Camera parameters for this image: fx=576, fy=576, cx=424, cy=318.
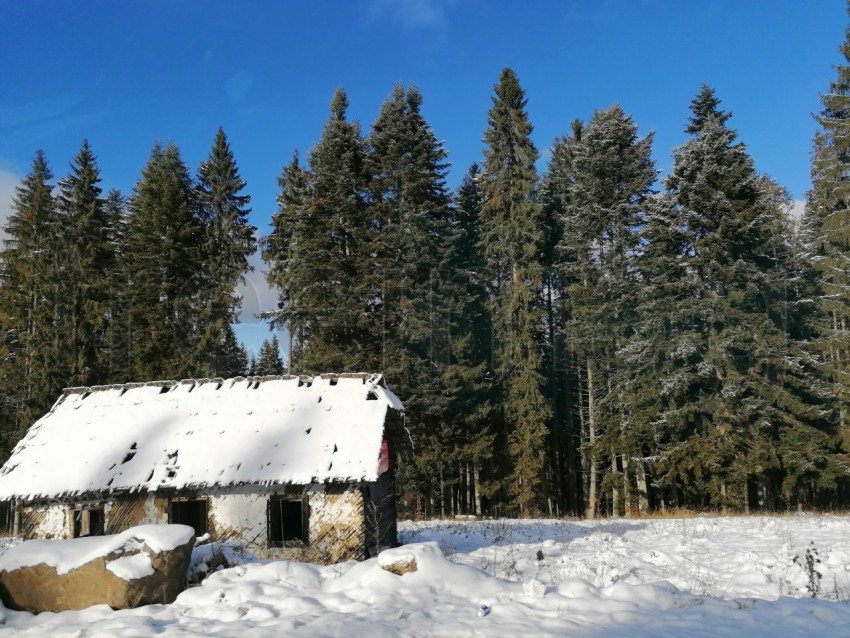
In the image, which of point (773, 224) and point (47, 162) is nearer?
point (773, 224)

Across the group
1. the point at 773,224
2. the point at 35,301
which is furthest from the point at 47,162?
the point at 773,224

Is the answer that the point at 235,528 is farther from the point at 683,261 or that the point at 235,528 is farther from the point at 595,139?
the point at 595,139

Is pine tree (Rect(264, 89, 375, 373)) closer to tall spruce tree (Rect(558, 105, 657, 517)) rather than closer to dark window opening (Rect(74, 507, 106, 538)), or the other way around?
tall spruce tree (Rect(558, 105, 657, 517))

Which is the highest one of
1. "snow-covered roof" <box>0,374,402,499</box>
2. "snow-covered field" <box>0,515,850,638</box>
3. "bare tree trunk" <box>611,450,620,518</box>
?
"snow-covered roof" <box>0,374,402,499</box>

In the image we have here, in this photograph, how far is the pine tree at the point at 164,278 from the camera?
30.4m

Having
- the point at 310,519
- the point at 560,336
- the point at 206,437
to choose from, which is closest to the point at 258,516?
the point at 310,519

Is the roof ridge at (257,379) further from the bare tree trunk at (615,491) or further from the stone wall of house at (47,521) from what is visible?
the bare tree trunk at (615,491)

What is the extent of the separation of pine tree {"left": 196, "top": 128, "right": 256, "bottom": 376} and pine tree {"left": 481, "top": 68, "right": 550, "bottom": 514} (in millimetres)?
13826

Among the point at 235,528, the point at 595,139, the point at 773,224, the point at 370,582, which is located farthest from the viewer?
the point at 595,139

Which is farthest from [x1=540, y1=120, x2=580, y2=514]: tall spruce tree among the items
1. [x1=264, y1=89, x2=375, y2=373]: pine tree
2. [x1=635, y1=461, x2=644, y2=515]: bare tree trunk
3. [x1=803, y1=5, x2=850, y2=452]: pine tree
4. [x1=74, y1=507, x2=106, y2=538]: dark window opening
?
[x1=74, y1=507, x2=106, y2=538]: dark window opening

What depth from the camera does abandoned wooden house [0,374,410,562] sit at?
15250mm

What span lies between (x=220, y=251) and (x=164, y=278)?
3305 millimetres

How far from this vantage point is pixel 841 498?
35.0 meters

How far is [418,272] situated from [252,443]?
1426 centimetres
